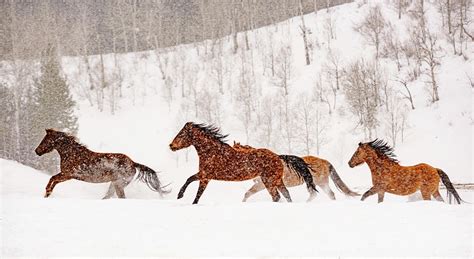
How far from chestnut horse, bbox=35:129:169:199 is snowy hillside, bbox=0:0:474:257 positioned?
115 cm

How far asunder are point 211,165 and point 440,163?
16.8m

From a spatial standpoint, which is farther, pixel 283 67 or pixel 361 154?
pixel 283 67

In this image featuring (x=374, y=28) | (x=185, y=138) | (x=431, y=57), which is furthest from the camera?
(x=374, y=28)

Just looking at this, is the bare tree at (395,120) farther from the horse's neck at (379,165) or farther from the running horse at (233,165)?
the running horse at (233,165)

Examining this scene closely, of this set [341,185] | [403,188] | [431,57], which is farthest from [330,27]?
[403,188]

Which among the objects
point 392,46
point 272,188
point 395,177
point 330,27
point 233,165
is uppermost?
point 330,27

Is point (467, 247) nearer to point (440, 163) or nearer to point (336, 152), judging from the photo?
point (440, 163)

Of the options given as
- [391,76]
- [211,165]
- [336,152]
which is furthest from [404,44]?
[211,165]

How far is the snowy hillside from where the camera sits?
4.29 meters

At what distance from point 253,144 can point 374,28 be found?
1403 centimetres

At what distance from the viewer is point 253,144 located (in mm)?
28766

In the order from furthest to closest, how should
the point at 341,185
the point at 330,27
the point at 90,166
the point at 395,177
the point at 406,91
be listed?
the point at 330,27, the point at 406,91, the point at 341,185, the point at 90,166, the point at 395,177

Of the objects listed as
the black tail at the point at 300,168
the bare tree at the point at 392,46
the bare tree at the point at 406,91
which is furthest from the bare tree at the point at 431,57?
the black tail at the point at 300,168

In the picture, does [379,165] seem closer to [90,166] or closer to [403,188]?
[403,188]
